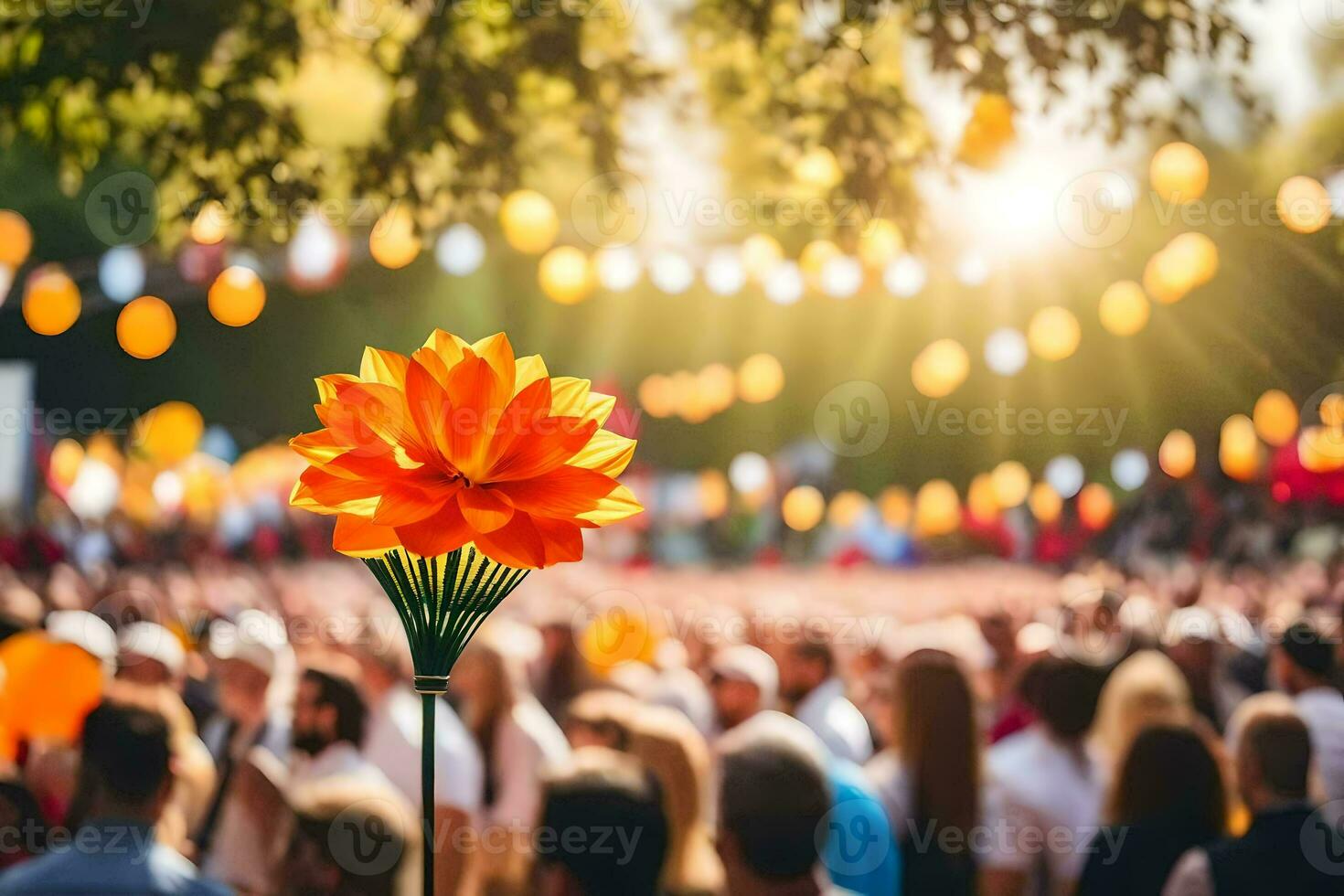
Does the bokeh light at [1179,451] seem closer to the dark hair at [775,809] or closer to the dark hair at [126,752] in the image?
the dark hair at [775,809]

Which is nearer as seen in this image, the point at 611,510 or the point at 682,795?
the point at 611,510

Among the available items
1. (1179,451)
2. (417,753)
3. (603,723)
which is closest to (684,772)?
(603,723)

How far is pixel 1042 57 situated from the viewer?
3.75 metres

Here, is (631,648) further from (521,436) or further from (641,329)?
(641,329)

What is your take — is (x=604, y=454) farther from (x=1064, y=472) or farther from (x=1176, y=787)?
(x=1064, y=472)

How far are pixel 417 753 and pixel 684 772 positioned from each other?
4.03 feet

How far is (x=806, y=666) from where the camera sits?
14.0 feet

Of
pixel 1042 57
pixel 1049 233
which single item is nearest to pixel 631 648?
pixel 1042 57

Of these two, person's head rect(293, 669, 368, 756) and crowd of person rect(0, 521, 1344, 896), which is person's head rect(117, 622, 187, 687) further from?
person's head rect(293, 669, 368, 756)

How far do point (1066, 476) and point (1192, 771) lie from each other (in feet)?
35.0

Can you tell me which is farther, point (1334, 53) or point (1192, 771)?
point (1334, 53)

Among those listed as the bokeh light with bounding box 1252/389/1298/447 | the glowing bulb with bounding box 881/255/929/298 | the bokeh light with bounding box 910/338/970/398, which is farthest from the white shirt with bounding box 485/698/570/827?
the bokeh light with bounding box 1252/389/1298/447

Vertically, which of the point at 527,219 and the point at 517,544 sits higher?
the point at 527,219

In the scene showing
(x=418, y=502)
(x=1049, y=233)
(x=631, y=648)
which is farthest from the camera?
(x=1049, y=233)
